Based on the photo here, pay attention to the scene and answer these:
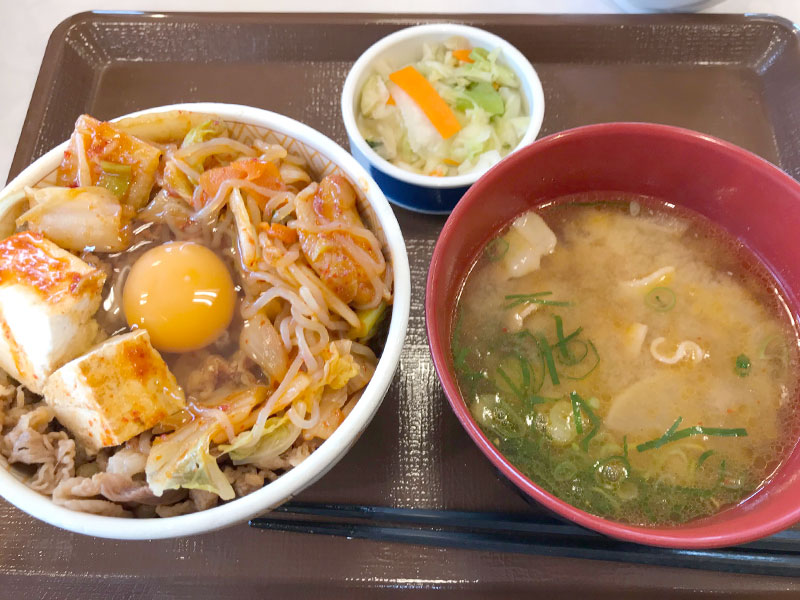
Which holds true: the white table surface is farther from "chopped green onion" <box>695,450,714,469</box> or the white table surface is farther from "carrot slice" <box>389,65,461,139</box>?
"chopped green onion" <box>695,450,714,469</box>

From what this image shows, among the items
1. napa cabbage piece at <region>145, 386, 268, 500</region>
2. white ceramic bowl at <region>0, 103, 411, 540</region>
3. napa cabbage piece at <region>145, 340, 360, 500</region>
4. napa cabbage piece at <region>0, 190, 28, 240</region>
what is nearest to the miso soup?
white ceramic bowl at <region>0, 103, 411, 540</region>

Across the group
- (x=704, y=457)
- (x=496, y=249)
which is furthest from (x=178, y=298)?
(x=704, y=457)

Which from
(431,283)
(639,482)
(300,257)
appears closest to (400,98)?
(300,257)

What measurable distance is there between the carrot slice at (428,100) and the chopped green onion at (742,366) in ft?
3.81

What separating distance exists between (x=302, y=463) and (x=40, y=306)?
70 cm

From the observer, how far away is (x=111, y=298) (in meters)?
1.49

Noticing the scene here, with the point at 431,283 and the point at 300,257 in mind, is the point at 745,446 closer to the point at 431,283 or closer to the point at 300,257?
the point at 431,283

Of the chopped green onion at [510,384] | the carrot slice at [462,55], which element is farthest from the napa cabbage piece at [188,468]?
the carrot slice at [462,55]

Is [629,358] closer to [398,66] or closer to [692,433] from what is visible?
[692,433]

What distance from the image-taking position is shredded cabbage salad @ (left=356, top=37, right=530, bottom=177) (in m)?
1.98

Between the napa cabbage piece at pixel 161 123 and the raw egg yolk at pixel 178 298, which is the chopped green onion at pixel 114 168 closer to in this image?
the napa cabbage piece at pixel 161 123

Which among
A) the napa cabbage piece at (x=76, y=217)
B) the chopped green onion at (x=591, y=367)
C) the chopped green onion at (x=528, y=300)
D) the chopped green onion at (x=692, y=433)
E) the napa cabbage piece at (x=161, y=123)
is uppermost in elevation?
the napa cabbage piece at (x=161, y=123)

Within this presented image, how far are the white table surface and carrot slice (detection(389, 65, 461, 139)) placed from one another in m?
0.52

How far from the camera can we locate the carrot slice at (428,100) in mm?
1998
